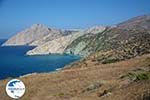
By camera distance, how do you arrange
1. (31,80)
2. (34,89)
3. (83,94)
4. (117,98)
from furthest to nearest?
1. (31,80)
2. (34,89)
3. (83,94)
4. (117,98)

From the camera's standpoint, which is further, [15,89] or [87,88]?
[87,88]

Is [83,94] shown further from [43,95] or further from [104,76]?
[104,76]

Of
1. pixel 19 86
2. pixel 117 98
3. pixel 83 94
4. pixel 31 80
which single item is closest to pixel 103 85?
pixel 83 94

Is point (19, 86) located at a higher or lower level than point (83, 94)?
higher

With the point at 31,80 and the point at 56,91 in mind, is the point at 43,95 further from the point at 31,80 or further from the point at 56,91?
the point at 31,80

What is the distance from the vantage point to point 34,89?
1003 inches

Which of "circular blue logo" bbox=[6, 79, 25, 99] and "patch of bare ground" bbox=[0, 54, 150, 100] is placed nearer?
"circular blue logo" bbox=[6, 79, 25, 99]

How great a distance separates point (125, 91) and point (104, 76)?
30.4 feet

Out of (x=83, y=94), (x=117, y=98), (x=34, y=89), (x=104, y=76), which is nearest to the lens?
(x=117, y=98)

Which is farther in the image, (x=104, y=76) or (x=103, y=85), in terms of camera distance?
(x=104, y=76)

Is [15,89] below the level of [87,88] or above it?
above

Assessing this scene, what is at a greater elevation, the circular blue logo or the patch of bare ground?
the circular blue logo

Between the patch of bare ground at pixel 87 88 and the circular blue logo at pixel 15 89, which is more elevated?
the circular blue logo at pixel 15 89

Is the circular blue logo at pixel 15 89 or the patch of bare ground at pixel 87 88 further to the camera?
the patch of bare ground at pixel 87 88
